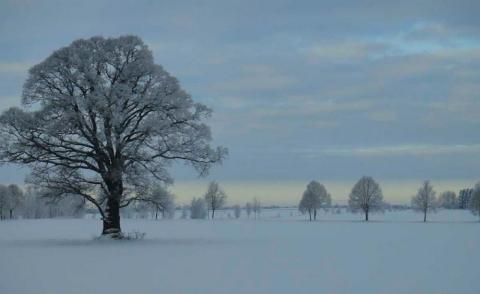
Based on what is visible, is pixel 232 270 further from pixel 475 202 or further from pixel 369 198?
pixel 475 202

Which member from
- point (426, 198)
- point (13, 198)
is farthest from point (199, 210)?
point (426, 198)

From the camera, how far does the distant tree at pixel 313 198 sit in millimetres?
120312

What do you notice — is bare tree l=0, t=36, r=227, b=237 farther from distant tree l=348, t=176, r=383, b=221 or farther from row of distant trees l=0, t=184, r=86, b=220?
distant tree l=348, t=176, r=383, b=221

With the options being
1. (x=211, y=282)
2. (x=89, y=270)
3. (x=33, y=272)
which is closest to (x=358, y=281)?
(x=211, y=282)

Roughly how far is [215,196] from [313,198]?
86.1ft

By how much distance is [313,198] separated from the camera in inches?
4737

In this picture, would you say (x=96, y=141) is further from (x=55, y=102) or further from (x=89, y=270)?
(x=89, y=270)

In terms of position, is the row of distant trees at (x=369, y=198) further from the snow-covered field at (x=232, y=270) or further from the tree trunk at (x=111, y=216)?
the snow-covered field at (x=232, y=270)

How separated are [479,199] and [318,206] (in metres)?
35.1

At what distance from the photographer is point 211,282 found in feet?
45.4

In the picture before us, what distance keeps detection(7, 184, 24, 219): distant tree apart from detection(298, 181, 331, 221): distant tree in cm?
7435

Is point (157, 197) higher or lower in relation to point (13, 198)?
higher

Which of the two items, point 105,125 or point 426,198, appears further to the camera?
point 426,198

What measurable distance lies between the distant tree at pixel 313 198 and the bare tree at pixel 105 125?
92.6m
